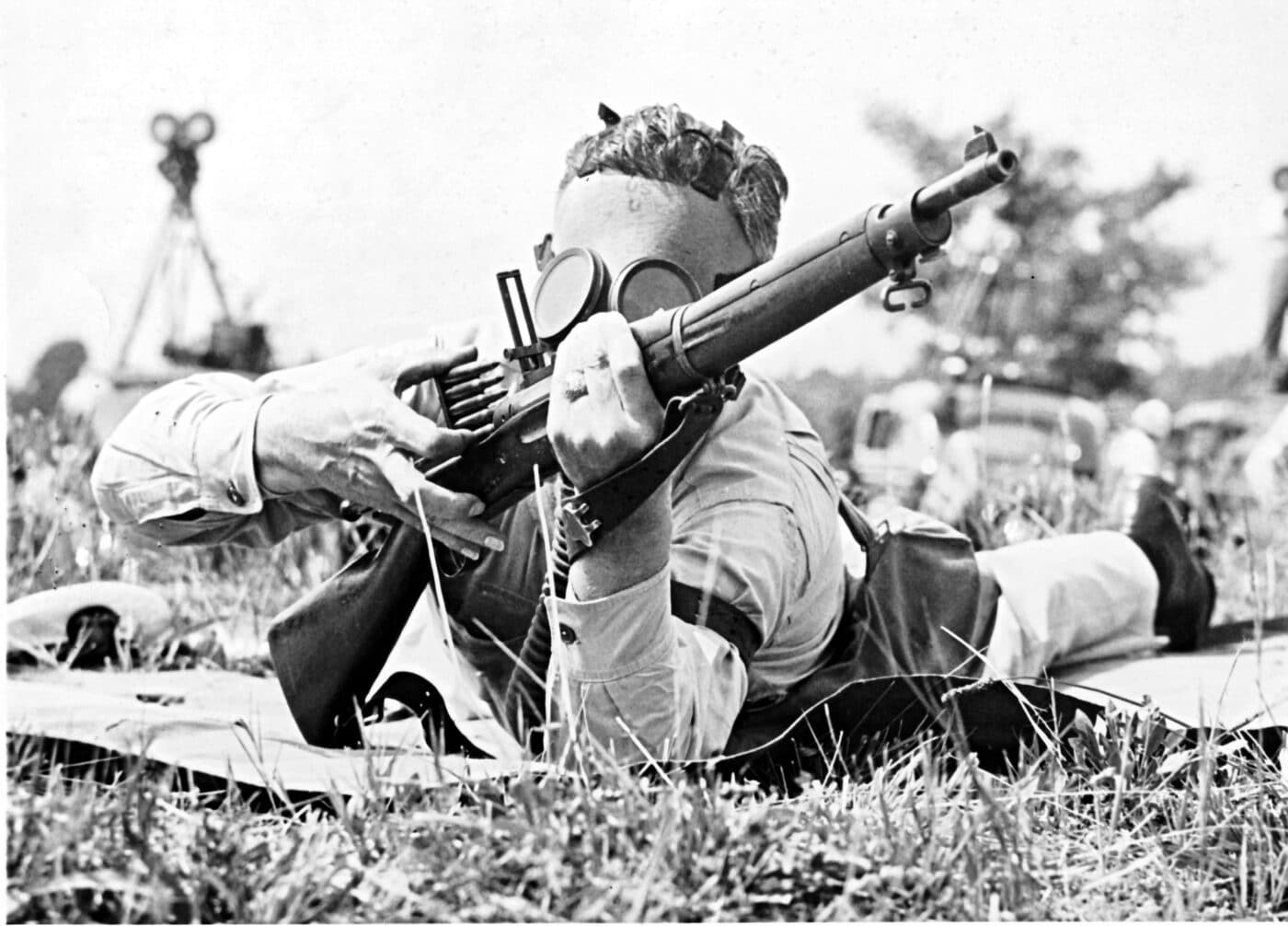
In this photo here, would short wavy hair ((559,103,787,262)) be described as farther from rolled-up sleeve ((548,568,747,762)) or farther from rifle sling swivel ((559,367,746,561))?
rolled-up sleeve ((548,568,747,762))

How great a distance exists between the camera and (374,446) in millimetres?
2686

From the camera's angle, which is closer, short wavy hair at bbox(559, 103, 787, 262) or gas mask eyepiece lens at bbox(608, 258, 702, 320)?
gas mask eyepiece lens at bbox(608, 258, 702, 320)

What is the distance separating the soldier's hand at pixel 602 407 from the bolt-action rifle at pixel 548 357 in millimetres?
33

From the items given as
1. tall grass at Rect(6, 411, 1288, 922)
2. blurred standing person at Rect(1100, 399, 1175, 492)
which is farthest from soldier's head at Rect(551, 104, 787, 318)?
blurred standing person at Rect(1100, 399, 1175, 492)

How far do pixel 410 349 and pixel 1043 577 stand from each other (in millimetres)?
1553

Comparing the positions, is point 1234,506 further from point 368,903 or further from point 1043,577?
point 368,903

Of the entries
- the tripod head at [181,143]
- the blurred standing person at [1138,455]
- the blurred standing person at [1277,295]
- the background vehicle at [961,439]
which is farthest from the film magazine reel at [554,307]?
the blurred standing person at [1277,295]

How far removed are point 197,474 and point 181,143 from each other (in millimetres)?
767

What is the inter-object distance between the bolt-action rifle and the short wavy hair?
0.27m

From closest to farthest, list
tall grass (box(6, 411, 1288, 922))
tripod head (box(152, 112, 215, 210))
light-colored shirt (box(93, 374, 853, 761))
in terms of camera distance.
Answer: tall grass (box(6, 411, 1288, 922)) < light-colored shirt (box(93, 374, 853, 761)) < tripod head (box(152, 112, 215, 210))

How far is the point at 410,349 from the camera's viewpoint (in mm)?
3039

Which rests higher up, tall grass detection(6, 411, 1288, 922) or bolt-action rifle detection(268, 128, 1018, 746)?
bolt-action rifle detection(268, 128, 1018, 746)

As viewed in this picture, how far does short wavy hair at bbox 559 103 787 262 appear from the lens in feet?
9.49

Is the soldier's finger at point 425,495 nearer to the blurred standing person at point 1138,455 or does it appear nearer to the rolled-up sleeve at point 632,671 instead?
the rolled-up sleeve at point 632,671
